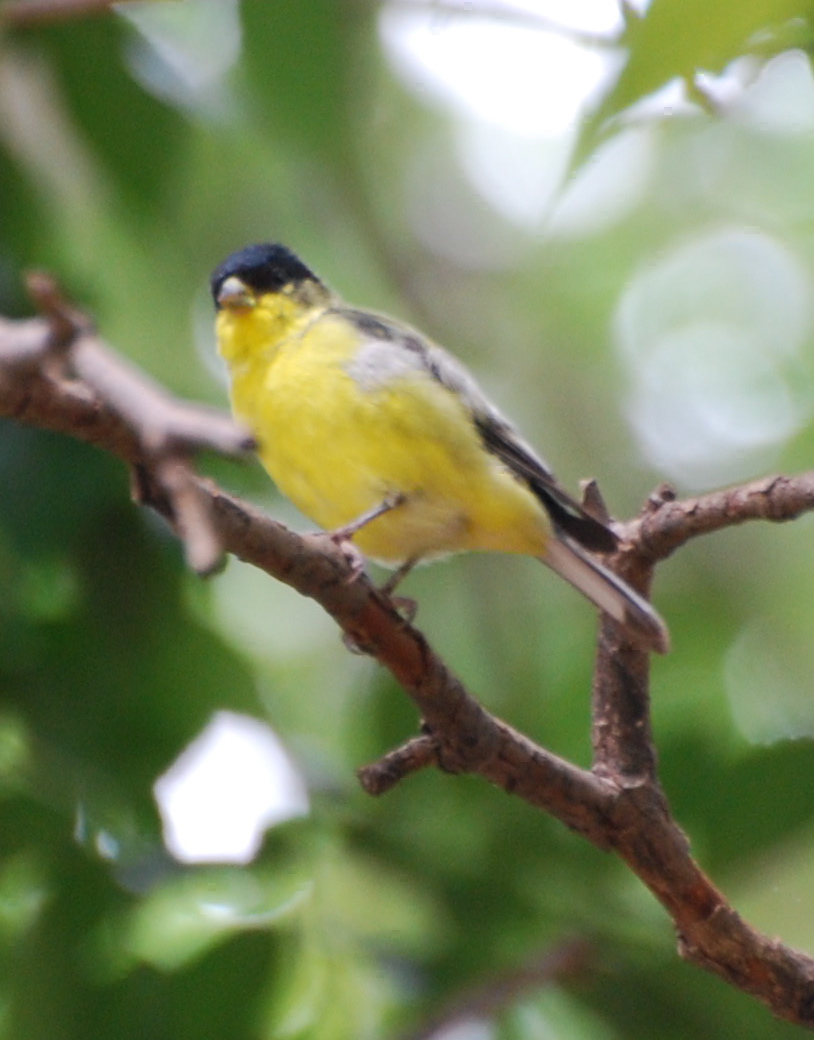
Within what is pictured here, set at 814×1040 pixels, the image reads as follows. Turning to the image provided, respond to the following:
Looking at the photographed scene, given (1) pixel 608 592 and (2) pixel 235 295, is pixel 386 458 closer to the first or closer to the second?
Result: (1) pixel 608 592

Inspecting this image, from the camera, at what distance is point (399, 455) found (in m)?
3.04

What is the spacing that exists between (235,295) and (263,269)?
20 cm

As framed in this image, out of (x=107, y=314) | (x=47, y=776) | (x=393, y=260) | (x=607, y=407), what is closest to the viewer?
(x=47, y=776)

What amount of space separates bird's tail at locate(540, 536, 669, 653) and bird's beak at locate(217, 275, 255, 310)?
3.55 ft

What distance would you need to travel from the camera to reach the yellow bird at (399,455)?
3043mm

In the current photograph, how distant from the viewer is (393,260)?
5.36 metres

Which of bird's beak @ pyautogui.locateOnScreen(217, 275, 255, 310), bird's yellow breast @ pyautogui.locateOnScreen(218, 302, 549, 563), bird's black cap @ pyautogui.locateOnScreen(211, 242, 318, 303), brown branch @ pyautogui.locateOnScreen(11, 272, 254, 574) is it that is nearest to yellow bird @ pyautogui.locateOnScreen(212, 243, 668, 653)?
bird's yellow breast @ pyautogui.locateOnScreen(218, 302, 549, 563)

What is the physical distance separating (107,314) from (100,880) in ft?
5.31

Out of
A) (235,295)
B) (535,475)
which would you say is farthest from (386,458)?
(235,295)

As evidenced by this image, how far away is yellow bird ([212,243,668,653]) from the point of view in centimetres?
304

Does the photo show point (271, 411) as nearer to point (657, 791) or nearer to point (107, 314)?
point (107, 314)

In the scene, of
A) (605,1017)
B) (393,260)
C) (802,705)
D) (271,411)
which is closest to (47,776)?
(271,411)

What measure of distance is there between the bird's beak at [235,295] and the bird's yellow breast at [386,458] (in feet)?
1.29

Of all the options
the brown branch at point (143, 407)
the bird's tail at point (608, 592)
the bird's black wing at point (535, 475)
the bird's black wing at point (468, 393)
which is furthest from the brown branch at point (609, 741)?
the brown branch at point (143, 407)
